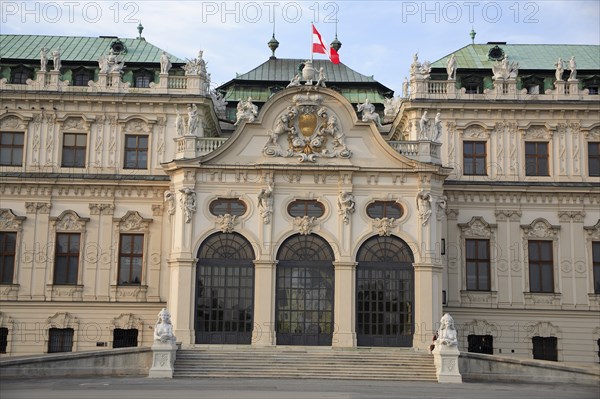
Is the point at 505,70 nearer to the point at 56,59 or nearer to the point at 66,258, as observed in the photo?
the point at 56,59

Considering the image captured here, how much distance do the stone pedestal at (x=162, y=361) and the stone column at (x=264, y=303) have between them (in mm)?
4965

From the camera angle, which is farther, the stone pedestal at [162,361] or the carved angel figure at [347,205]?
the carved angel figure at [347,205]

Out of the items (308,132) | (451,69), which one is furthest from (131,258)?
(451,69)

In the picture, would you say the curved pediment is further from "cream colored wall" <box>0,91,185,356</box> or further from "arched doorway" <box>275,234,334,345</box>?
"cream colored wall" <box>0,91,185,356</box>

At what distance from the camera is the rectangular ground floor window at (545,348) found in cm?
4150

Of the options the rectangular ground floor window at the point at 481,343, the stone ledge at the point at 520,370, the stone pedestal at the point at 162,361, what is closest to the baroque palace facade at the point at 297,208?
the rectangular ground floor window at the point at 481,343

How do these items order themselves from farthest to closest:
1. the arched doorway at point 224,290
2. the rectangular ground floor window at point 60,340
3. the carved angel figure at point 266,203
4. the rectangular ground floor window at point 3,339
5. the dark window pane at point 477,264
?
the dark window pane at point 477,264 → the rectangular ground floor window at point 60,340 → the rectangular ground floor window at point 3,339 → the carved angel figure at point 266,203 → the arched doorway at point 224,290

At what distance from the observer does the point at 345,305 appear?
3762cm

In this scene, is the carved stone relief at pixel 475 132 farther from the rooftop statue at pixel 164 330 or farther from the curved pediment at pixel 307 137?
the rooftop statue at pixel 164 330

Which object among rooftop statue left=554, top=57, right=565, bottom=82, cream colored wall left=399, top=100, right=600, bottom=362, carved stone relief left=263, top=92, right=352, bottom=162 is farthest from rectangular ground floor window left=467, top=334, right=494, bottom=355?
rooftop statue left=554, top=57, right=565, bottom=82

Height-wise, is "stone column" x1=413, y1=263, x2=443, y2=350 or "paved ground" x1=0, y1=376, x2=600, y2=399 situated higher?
"stone column" x1=413, y1=263, x2=443, y2=350

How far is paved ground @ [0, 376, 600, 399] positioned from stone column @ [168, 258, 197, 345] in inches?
200

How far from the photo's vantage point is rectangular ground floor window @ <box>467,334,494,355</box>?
136ft

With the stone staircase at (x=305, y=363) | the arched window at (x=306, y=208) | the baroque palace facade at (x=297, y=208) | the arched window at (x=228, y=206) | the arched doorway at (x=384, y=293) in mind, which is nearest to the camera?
the stone staircase at (x=305, y=363)
